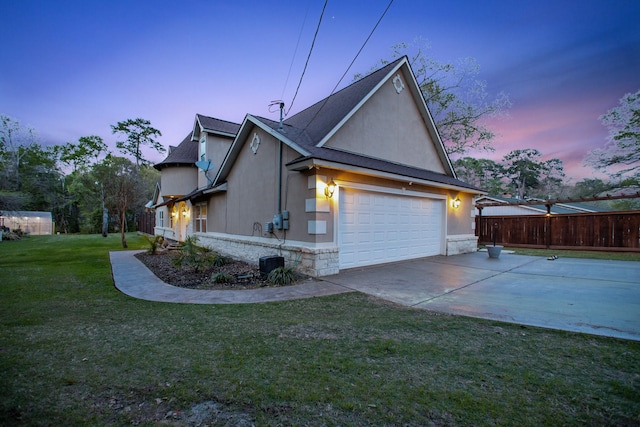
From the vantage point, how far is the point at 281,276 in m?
6.73

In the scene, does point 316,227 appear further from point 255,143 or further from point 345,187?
point 255,143

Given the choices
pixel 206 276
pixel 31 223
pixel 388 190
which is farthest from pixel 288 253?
pixel 31 223

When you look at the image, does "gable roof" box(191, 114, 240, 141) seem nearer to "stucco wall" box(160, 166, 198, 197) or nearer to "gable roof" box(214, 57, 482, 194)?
"stucco wall" box(160, 166, 198, 197)

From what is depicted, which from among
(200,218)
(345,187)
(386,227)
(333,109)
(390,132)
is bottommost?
(386,227)

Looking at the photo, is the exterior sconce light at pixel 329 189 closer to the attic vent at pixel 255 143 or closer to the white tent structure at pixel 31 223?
the attic vent at pixel 255 143

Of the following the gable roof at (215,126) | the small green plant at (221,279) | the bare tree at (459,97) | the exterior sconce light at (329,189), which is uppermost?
the bare tree at (459,97)

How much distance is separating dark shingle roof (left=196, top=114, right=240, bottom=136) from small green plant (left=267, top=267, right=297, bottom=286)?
917cm

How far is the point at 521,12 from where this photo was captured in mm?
8328

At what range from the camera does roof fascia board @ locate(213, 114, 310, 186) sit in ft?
24.5

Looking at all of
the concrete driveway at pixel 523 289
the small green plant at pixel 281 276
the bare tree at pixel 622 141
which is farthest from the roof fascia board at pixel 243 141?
the bare tree at pixel 622 141

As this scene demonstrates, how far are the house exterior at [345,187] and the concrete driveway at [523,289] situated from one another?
1065 millimetres

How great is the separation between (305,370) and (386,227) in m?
Result: 6.76

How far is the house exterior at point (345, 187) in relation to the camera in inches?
292

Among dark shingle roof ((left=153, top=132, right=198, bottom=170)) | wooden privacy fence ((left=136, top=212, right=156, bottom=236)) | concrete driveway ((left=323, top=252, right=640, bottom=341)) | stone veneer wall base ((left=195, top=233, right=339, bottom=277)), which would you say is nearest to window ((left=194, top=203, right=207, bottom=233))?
dark shingle roof ((left=153, top=132, right=198, bottom=170))
